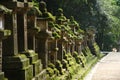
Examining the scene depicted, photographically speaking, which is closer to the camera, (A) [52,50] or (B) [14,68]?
(B) [14,68]

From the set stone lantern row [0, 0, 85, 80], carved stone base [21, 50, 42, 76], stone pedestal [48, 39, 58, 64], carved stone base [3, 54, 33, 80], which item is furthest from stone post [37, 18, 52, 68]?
carved stone base [3, 54, 33, 80]

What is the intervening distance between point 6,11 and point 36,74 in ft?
11.9

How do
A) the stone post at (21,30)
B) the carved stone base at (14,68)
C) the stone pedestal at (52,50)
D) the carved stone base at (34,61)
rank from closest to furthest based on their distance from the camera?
the carved stone base at (14,68) < the stone post at (21,30) < the carved stone base at (34,61) < the stone pedestal at (52,50)

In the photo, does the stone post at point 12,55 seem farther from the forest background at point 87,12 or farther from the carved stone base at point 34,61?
the forest background at point 87,12

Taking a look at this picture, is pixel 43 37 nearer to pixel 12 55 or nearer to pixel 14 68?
pixel 12 55

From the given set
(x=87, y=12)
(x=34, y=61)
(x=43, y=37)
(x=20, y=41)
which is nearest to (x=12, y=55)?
(x=20, y=41)

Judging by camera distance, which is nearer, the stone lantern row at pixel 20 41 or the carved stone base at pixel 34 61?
the stone lantern row at pixel 20 41

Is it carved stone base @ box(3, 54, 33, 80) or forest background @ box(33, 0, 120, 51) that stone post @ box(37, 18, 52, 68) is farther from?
forest background @ box(33, 0, 120, 51)

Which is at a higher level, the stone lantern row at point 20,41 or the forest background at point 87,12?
the forest background at point 87,12

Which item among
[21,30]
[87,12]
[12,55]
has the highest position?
[87,12]

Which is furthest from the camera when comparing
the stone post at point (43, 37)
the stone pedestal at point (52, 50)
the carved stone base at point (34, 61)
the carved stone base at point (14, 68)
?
the stone pedestal at point (52, 50)

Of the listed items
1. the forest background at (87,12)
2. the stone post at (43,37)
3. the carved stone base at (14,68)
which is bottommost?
the carved stone base at (14,68)

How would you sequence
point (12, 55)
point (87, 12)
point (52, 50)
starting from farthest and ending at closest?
point (87, 12), point (52, 50), point (12, 55)

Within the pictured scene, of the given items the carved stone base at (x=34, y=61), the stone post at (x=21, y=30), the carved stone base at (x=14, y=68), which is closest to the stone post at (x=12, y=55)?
the carved stone base at (x=14, y=68)
